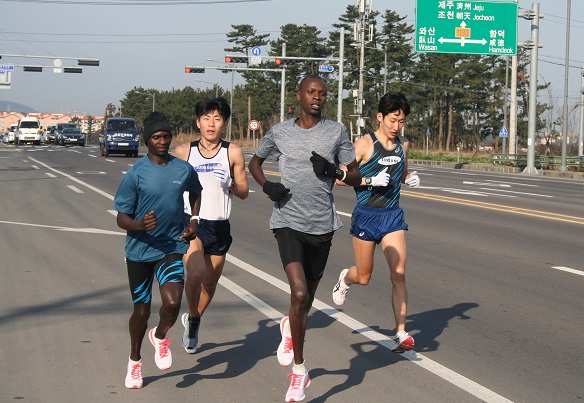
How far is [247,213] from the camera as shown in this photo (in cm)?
1808

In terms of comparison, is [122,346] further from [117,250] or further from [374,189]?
[117,250]

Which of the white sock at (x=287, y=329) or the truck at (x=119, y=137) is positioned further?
the truck at (x=119, y=137)

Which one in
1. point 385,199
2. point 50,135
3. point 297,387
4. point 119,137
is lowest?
point 297,387

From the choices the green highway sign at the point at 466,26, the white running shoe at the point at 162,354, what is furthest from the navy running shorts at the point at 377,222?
the green highway sign at the point at 466,26

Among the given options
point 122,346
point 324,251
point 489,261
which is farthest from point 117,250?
point 324,251

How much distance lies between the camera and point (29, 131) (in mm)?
71312

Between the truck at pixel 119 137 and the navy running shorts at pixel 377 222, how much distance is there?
4015cm

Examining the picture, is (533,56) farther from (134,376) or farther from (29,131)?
(29,131)

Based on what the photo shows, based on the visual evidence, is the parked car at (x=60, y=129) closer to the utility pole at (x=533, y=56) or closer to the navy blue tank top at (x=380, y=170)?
the utility pole at (x=533, y=56)

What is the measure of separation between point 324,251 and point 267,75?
305 feet

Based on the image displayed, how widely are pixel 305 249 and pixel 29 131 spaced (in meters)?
68.8

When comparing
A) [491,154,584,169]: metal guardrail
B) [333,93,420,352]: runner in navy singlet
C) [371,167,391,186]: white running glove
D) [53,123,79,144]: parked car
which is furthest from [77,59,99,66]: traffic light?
[371,167,391,186]: white running glove

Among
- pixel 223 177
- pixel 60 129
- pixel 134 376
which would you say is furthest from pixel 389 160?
pixel 60 129

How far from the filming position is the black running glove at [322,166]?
5.55m
